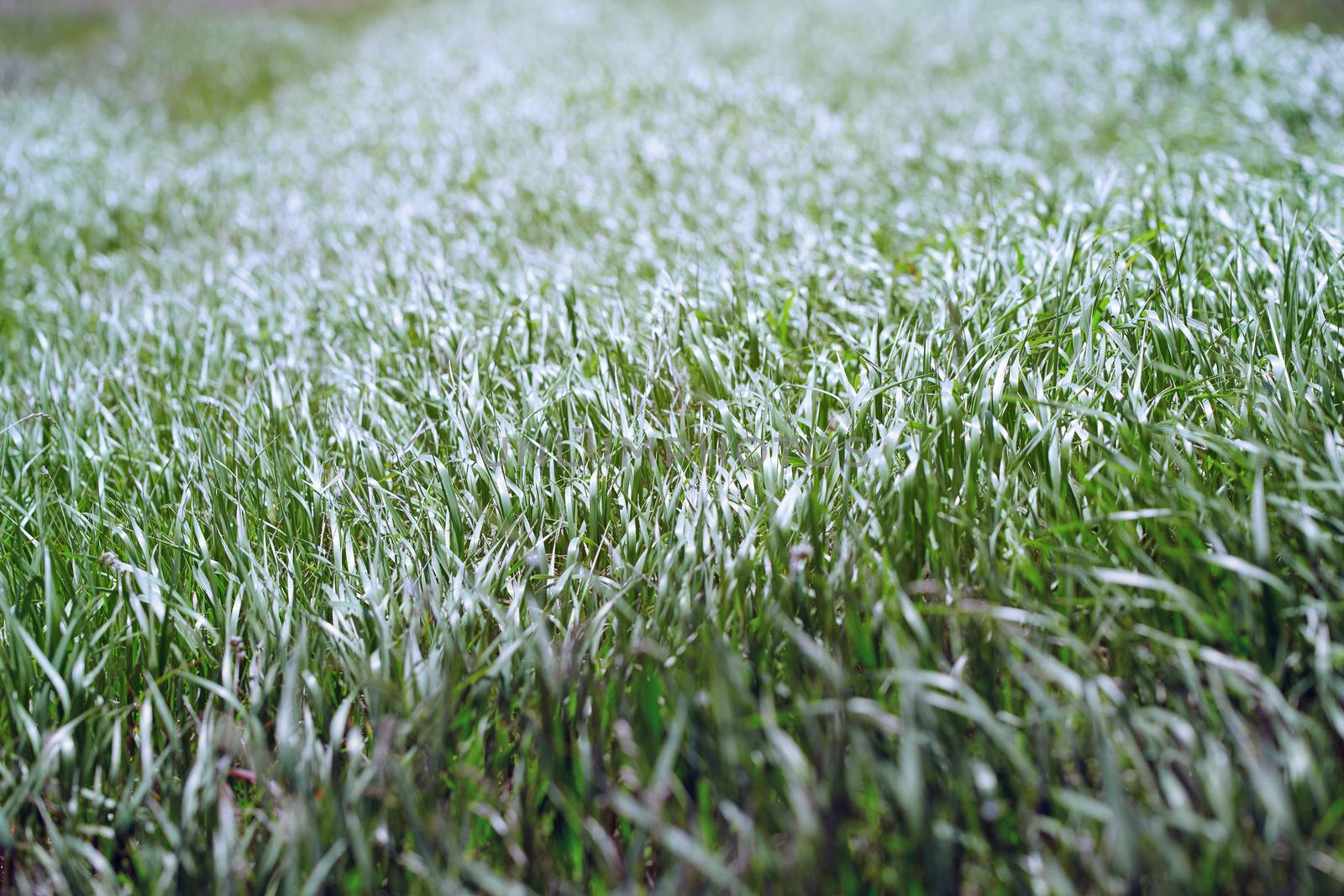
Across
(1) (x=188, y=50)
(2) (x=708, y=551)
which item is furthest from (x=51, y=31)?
(2) (x=708, y=551)

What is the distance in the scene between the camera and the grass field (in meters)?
1.20

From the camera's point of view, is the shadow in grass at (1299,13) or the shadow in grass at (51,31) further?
the shadow in grass at (51,31)

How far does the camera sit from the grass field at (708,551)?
120 cm

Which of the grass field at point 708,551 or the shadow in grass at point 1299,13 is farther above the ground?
the shadow in grass at point 1299,13

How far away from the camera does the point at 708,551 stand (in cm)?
169

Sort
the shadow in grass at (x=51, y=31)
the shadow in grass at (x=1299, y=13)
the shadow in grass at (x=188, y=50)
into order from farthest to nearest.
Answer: the shadow in grass at (x=51, y=31) → the shadow in grass at (x=188, y=50) → the shadow in grass at (x=1299, y=13)

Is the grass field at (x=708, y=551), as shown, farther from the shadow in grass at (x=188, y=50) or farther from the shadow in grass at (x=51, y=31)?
the shadow in grass at (x=51, y=31)

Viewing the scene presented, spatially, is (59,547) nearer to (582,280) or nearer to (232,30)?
(582,280)

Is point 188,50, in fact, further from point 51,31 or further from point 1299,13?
point 1299,13

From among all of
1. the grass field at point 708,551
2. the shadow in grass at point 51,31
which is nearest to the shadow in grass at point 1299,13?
the grass field at point 708,551

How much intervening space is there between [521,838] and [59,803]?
0.84 meters

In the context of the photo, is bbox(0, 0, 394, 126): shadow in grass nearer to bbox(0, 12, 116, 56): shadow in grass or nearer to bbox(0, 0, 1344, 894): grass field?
bbox(0, 12, 116, 56): shadow in grass

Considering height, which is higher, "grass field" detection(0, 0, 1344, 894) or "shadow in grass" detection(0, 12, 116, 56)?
"shadow in grass" detection(0, 12, 116, 56)

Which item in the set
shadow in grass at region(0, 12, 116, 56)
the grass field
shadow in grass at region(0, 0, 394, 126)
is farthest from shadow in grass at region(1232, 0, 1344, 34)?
shadow in grass at region(0, 12, 116, 56)
